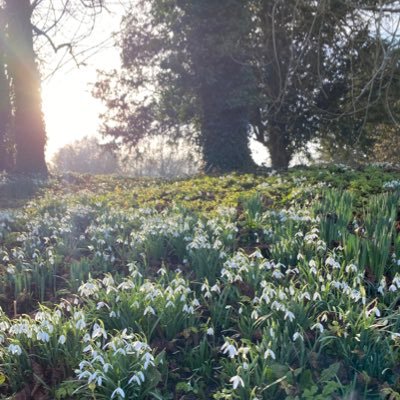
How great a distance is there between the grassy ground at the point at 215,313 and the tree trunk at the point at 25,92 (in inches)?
355

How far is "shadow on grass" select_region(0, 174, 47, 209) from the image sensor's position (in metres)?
9.60

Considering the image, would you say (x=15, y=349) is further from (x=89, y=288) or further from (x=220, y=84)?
(x=220, y=84)

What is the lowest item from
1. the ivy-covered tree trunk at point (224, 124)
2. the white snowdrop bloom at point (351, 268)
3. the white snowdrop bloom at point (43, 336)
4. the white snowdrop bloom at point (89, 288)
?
the white snowdrop bloom at point (43, 336)

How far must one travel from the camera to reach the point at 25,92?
13719 mm

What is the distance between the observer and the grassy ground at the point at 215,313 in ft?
8.42

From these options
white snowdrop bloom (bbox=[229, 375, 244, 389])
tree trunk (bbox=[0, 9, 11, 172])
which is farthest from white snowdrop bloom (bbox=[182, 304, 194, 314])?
tree trunk (bbox=[0, 9, 11, 172])

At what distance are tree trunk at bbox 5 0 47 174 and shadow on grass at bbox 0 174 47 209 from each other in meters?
2.02

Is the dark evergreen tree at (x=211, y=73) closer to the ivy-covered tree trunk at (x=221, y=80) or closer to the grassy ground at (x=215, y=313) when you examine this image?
the ivy-covered tree trunk at (x=221, y=80)

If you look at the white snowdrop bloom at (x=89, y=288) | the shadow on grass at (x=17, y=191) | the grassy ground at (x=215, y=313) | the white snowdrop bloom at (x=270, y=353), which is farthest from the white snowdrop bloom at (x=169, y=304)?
the shadow on grass at (x=17, y=191)

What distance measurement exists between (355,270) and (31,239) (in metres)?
3.43

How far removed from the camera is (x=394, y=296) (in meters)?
3.35

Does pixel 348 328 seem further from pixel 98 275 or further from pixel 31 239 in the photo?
pixel 31 239

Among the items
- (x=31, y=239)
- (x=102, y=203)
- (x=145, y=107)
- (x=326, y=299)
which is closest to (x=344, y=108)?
(x=145, y=107)

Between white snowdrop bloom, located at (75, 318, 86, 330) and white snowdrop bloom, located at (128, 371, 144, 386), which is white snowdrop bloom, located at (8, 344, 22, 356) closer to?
white snowdrop bloom, located at (75, 318, 86, 330)
